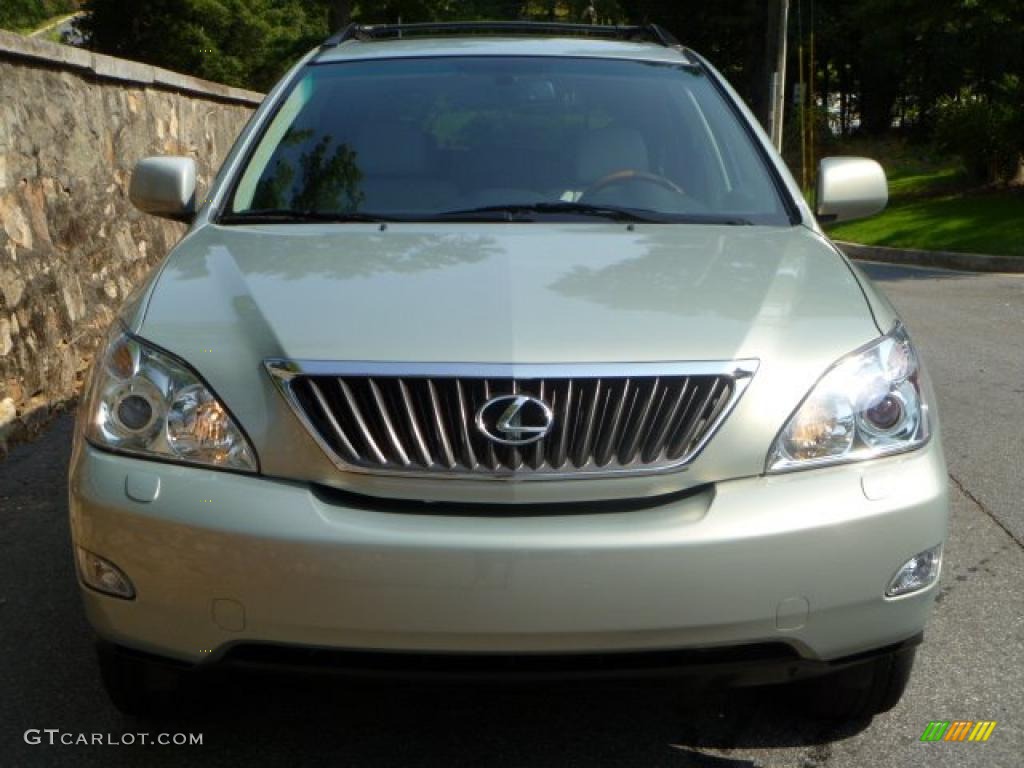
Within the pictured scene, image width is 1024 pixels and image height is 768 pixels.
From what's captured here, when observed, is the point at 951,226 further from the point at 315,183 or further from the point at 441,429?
the point at 441,429

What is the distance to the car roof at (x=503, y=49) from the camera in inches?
179

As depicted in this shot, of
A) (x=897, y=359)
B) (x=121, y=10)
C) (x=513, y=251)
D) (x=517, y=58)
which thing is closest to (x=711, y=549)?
(x=897, y=359)

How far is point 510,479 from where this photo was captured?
263cm

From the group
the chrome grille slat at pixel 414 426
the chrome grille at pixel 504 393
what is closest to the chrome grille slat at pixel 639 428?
the chrome grille at pixel 504 393

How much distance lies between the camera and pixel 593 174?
13.2ft

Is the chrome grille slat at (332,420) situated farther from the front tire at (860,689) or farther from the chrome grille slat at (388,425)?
the front tire at (860,689)

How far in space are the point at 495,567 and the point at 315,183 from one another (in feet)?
5.79

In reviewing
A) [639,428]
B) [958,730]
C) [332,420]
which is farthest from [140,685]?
[958,730]

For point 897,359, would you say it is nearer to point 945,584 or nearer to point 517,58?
point 945,584

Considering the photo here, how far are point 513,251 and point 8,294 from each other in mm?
3608

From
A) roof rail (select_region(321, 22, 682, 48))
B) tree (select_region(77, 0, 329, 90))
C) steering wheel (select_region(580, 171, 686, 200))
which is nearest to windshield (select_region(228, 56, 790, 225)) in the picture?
steering wheel (select_region(580, 171, 686, 200))

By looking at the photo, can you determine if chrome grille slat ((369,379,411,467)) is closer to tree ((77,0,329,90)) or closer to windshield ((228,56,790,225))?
windshield ((228,56,790,225))

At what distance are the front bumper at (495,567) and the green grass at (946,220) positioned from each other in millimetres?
13892

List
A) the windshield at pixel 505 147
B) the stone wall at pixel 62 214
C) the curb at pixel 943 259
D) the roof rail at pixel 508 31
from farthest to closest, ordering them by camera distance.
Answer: the curb at pixel 943 259 < the stone wall at pixel 62 214 < the roof rail at pixel 508 31 < the windshield at pixel 505 147
